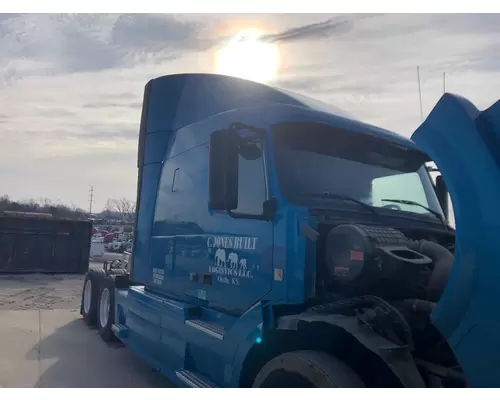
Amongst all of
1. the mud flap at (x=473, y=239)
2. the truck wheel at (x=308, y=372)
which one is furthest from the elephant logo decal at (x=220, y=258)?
the mud flap at (x=473, y=239)

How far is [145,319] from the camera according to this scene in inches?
210

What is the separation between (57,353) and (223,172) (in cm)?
448

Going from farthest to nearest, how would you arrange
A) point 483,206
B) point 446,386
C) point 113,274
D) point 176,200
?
point 113,274, point 176,200, point 446,386, point 483,206

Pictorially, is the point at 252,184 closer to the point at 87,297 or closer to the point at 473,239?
the point at 473,239

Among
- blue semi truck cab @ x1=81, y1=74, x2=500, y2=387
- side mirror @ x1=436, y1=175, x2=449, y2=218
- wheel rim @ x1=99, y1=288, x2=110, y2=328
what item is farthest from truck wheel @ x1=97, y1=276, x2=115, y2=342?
side mirror @ x1=436, y1=175, x2=449, y2=218

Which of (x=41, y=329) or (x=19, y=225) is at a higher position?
(x=19, y=225)

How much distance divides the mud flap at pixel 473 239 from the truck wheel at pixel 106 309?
5744 mm

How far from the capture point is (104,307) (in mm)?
7547

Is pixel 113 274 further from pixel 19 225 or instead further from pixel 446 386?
pixel 19 225

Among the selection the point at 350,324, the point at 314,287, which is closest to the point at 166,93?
the point at 314,287

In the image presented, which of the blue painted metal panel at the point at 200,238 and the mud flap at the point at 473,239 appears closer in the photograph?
the mud flap at the point at 473,239

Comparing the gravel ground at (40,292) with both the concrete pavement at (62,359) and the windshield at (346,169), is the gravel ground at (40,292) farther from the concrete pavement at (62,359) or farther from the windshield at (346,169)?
the windshield at (346,169)

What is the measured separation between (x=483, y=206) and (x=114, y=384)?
4556mm

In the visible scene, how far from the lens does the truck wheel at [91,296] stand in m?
Answer: 8.09
